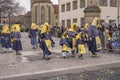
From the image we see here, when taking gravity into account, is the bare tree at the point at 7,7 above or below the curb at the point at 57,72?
above

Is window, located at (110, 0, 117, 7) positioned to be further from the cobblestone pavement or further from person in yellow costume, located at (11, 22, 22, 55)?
the cobblestone pavement

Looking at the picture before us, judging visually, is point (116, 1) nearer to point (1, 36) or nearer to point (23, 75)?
point (1, 36)

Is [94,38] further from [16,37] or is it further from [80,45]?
[16,37]

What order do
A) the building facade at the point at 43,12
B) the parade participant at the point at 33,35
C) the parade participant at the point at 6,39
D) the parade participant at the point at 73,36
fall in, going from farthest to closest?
the building facade at the point at 43,12
the parade participant at the point at 33,35
the parade participant at the point at 6,39
the parade participant at the point at 73,36

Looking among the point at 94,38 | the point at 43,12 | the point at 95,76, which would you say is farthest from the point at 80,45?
the point at 43,12

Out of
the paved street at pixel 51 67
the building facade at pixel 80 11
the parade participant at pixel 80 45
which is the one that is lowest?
the paved street at pixel 51 67

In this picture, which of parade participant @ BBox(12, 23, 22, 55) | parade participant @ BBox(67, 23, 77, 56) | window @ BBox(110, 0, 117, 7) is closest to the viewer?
parade participant @ BBox(67, 23, 77, 56)

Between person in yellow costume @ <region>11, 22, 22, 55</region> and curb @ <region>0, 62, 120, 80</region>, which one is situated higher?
person in yellow costume @ <region>11, 22, 22, 55</region>

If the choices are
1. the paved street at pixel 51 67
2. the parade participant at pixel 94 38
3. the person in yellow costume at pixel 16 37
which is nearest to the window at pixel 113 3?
the person in yellow costume at pixel 16 37

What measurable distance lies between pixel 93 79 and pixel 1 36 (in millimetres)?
11732

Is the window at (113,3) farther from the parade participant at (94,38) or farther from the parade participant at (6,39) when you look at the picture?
the parade participant at (94,38)

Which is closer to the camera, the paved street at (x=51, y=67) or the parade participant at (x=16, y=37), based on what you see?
the paved street at (x=51, y=67)

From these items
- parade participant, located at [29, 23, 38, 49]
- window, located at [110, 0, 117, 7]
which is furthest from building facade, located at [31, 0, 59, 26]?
parade participant, located at [29, 23, 38, 49]

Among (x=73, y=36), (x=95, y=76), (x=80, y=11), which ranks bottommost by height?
(x=95, y=76)
